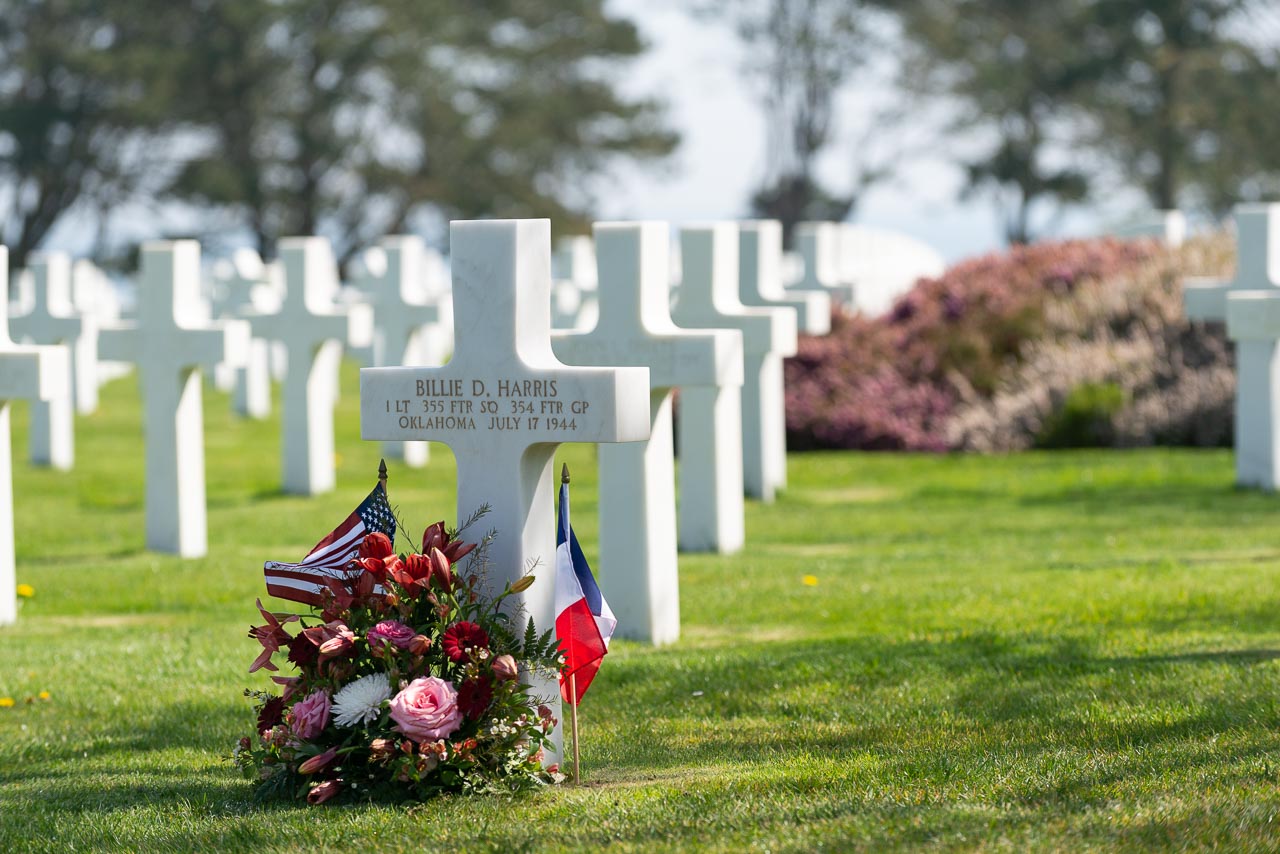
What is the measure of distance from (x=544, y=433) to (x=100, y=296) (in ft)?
78.2

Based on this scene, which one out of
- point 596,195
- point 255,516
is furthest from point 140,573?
point 596,195

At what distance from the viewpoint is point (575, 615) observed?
6.27 meters

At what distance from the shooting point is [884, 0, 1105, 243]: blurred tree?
4550 cm

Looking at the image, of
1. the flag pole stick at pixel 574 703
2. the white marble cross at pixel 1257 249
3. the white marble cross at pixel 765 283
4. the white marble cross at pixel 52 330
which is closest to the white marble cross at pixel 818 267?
the white marble cross at pixel 765 283

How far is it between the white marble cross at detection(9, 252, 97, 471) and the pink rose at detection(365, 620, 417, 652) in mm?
10508

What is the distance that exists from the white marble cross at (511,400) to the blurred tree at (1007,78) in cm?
3961

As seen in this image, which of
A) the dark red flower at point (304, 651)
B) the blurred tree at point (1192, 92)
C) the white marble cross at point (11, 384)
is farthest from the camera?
the blurred tree at point (1192, 92)

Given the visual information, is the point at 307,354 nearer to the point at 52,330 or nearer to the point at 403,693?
the point at 52,330

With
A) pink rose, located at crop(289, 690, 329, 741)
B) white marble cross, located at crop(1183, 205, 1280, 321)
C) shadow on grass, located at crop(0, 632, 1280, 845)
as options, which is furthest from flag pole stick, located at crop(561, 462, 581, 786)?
white marble cross, located at crop(1183, 205, 1280, 321)

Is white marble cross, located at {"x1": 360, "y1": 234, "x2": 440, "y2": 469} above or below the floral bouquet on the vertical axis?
above

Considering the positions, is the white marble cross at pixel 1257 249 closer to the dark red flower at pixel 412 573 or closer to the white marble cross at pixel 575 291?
the white marble cross at pixel 575 291

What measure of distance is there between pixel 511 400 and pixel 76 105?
3913cm

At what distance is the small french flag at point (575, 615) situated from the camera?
6.26 meters

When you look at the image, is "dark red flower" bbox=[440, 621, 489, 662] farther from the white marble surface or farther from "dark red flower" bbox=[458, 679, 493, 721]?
the white marble surface
